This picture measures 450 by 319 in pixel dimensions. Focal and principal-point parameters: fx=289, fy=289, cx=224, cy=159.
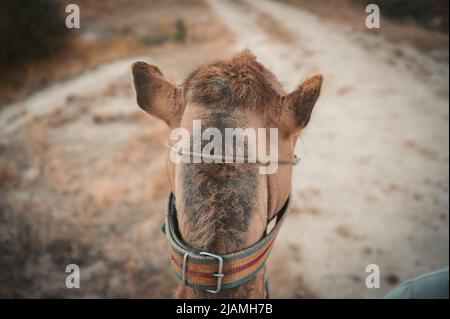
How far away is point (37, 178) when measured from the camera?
6711mm

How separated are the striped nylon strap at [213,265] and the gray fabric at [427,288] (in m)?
1.94

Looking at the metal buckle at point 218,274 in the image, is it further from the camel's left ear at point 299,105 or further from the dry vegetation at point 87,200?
the dry vegetation at point 87,200

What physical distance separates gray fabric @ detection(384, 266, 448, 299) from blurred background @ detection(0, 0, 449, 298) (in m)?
1.59

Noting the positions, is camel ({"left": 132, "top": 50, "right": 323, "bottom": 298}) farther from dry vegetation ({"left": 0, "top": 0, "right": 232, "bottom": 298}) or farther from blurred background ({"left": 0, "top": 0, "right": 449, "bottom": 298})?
dry vegetation ({"left": 0, "top": 0, "right": 232, "bottom": 298})

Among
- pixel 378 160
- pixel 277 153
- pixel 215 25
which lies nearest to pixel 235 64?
pixel 277 153

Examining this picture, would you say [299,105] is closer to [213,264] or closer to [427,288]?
[213,264]

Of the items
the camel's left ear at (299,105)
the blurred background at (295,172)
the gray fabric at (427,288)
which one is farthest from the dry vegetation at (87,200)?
the camel's left ear at (299,105)

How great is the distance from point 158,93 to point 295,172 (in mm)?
5263

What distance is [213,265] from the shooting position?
1.24m

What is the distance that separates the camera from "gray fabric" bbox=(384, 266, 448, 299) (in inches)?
98.0

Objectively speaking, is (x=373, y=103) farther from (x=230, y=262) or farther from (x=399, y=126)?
(x=230, y=262)

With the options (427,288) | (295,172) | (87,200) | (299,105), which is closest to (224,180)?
(299,105)

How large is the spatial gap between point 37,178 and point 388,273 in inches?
287

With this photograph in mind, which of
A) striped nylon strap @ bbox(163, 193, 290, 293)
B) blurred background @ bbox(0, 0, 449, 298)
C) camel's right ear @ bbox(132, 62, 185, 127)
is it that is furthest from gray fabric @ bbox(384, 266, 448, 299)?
camel's right ear @ bbox(132, 62, 185, 127)
